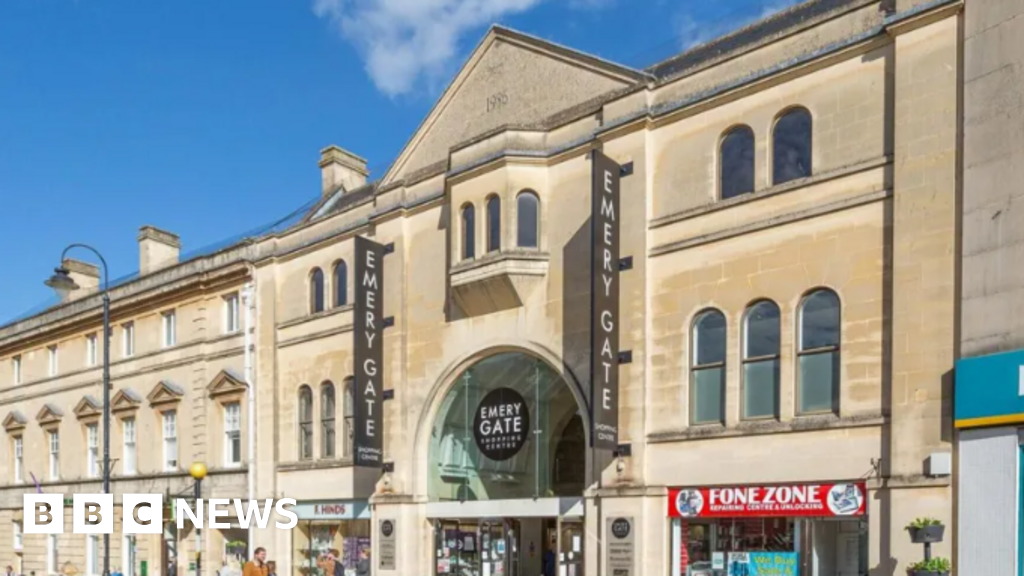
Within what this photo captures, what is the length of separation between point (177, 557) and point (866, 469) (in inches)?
867

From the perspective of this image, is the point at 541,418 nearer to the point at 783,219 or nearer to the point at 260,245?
the point at 783,219

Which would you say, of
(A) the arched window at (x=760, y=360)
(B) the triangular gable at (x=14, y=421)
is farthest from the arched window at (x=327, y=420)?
(B) the triangular gable at (x=14, y=421)

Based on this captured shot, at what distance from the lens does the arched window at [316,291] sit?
26.6 m

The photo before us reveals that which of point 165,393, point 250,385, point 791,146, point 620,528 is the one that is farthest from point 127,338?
point 791,146

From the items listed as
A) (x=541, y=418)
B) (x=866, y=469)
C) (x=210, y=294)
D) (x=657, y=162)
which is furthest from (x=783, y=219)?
(x=210, y=294)

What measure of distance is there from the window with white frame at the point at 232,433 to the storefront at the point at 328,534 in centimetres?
337

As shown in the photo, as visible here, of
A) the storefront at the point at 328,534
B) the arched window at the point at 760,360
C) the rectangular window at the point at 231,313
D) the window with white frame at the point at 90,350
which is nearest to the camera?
the arched window at the point at 760,360

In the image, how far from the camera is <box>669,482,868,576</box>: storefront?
50.9 ft

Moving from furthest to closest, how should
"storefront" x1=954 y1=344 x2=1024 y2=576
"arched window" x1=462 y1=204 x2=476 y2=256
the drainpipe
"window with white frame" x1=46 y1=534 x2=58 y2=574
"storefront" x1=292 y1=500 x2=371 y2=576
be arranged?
"window with white frame" x1=46 y1=534 x2=58 y2=574
the drainpipe
"storefront" x1=292 y1=500 x2=371 y2=576
"arched window" x1=462 y1=204 x2=476 y2=256
"storefront" x1=954 y1=344 x2=1024 y2=576

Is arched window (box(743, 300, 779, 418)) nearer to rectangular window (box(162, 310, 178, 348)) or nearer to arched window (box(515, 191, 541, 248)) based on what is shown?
arched window (box(515, 191, 541, 248))

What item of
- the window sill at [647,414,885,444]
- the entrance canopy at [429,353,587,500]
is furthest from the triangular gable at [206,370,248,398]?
the window sill at [647,414,885,444]

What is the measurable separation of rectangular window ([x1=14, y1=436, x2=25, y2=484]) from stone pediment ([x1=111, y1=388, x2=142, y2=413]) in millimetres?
8470

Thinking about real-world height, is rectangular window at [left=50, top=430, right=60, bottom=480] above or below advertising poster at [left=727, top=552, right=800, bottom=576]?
below

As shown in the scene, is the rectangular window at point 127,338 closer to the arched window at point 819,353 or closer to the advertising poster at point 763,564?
the advertising poster at point 763,564
